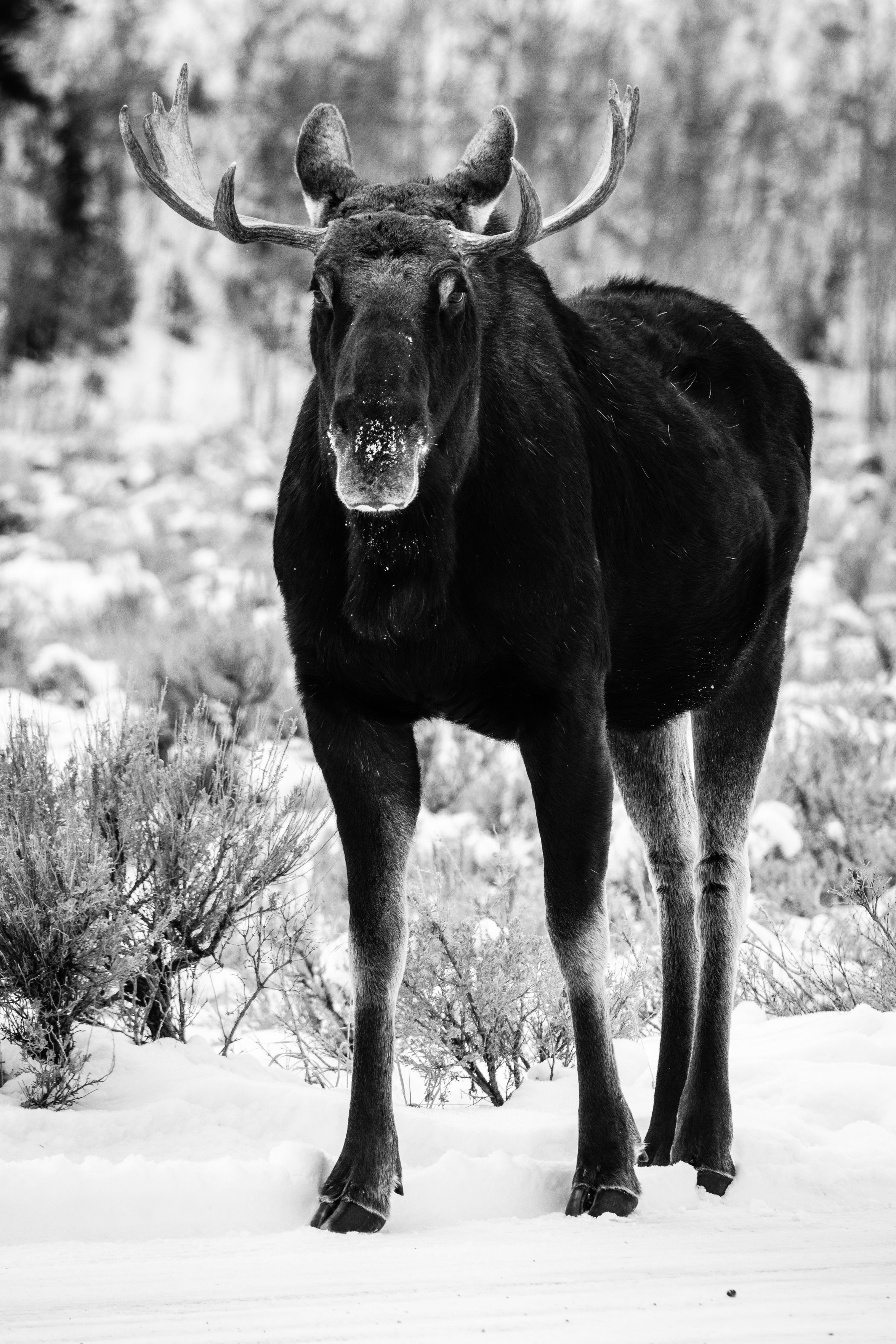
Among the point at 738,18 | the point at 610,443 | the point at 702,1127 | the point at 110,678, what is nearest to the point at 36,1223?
the point at 702,1127

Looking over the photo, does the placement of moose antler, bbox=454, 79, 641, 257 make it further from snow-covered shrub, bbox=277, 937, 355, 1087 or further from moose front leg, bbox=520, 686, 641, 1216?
snow-covered shrub, bbox=277, 937, 355, 1087

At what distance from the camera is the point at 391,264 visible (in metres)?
3.73

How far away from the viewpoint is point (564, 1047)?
5.40 meters

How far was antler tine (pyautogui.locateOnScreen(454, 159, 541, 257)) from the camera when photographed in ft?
12.5

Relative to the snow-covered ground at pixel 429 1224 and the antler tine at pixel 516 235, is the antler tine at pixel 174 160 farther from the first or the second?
the snow-covered ground at pixel 429 1224

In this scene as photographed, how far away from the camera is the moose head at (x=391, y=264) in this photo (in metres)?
3.47

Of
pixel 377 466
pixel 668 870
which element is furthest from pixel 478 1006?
pixel 377 466

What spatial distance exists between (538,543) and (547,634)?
0.24m

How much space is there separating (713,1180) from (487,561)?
1.78 meters

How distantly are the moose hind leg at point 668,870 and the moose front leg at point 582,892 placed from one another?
0.71 meters

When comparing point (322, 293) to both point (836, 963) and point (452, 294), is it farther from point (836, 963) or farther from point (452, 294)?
point (836, 963)

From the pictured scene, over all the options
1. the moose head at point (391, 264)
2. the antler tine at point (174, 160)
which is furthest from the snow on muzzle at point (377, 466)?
the antler tine at point (174, 160)

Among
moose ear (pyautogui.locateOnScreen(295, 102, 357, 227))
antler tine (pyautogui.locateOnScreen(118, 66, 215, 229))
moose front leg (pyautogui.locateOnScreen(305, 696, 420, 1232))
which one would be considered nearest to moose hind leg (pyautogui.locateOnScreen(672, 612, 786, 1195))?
moose front leg (pyautogui.locateOnScreen(305, 696, 420, 1232))

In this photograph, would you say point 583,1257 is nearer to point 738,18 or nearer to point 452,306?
point 452,306
